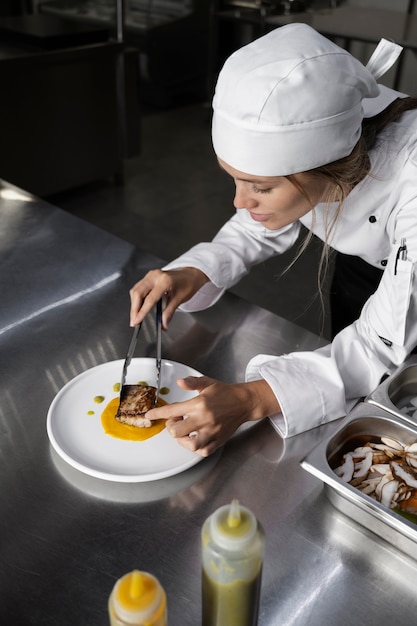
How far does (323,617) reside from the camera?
2.47 feet

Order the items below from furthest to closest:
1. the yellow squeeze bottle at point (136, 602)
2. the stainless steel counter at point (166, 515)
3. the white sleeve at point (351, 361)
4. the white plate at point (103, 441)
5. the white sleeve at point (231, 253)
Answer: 1. the white sleeve at point (231, 253)
2. the white sleeve at point (351, 361)
3. the white plate at point (103, 441)
4. the stainless steel counter at point (166, 515)
5. the yellow squeeze bottle at point (136, 602)

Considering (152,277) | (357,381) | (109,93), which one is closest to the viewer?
(357,381)

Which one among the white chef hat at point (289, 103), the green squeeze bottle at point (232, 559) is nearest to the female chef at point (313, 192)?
the white chef hat at point (289, 103)

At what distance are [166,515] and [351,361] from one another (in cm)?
42

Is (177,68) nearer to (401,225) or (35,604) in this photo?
(401,225)

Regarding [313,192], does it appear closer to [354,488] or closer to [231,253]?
[231,253]

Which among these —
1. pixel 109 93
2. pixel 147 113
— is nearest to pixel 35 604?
pixel 109 93

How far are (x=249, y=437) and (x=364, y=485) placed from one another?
0.20m

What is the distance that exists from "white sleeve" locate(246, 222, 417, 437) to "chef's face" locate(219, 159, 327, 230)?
171 millimetres

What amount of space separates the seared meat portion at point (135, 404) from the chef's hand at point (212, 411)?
3 cm

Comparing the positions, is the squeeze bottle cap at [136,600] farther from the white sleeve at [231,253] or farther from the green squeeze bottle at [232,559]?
the white sleeve at [231,253]

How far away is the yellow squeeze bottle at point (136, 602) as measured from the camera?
21.5 inches

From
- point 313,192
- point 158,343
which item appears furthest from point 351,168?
point 158,343

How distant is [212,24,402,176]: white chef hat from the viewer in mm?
927
